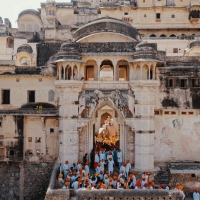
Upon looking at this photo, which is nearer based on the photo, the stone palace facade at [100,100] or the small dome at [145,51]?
the small dome at [145,51]

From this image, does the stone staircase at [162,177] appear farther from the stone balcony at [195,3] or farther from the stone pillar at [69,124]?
the stone balcony at [195,3]

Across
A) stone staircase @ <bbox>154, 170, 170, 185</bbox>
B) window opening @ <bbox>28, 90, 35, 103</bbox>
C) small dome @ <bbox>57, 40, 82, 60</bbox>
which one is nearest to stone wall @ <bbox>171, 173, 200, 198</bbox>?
stone staircase @ <bbox>154, 170, 170, 185</bbox>

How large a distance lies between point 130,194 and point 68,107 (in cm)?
634

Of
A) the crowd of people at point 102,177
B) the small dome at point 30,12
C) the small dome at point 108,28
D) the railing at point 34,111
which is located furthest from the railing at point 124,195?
the small dome at point 30,12

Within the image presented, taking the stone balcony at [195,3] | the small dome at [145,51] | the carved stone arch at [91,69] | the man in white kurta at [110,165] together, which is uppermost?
the stone balcony at [195,3]

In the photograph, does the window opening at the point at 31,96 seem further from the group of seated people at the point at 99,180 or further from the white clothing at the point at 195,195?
the white clothing at the point at 195,195

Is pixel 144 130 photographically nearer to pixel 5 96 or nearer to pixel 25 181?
pixel 25 181

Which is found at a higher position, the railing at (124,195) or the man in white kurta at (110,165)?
the man in white kurta at (110,165)

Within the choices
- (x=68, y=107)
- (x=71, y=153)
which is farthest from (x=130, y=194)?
(x=68, y=107)

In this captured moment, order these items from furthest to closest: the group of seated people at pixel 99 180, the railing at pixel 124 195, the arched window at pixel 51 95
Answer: the arched window at pixel 51 95 < the group of seated people at pixel 99 180 < the railing at pixel 124 195

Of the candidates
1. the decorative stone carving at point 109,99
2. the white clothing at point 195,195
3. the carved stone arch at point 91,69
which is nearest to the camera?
the white clothing at point 195,195

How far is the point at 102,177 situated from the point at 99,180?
0.76ft

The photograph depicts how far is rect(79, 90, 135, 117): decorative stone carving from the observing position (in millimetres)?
19969

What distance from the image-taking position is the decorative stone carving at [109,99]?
20.0m
